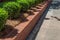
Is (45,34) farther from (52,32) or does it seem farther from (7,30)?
(7,30)

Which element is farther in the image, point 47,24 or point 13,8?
point 47,24

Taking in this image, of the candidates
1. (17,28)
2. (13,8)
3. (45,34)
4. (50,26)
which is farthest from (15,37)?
(50,26)

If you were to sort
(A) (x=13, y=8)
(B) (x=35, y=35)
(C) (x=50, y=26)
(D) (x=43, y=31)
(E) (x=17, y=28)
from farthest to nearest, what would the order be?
(C) (x=50, y=26), (D) (x=43, y=31), (B) (x=35, y=35), (A) (x=13, y=8), (E) (x=17, y=28)

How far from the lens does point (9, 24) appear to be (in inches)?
286

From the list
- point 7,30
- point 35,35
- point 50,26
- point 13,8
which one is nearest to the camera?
point 7,30

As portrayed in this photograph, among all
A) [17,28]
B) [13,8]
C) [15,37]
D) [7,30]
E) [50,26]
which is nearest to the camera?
[15,37]

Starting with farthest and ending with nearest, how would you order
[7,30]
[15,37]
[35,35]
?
[35,35] → [7,30] → [15,37]

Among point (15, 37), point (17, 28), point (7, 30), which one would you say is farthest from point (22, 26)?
point (15, 37)

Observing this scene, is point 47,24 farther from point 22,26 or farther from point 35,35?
point 22,26

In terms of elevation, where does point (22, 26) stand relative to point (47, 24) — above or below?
above

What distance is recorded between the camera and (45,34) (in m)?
8.85

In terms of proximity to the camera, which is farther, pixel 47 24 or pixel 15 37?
pixel 47 24

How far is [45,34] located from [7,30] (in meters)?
2.63

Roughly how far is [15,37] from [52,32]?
3484 mm
